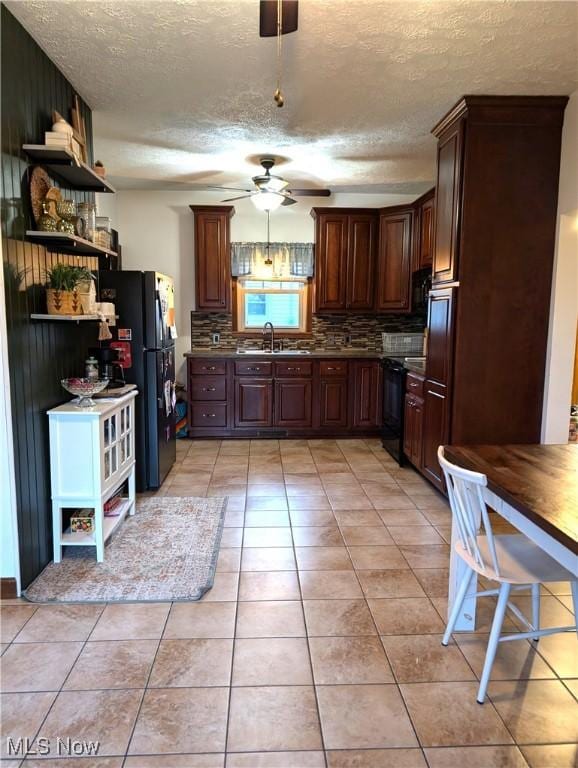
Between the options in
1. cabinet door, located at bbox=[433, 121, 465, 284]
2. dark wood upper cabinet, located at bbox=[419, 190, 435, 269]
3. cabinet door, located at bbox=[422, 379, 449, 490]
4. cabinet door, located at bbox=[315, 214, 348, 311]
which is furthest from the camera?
cabinet door, located at bbox=[315, 214, 348, 311]

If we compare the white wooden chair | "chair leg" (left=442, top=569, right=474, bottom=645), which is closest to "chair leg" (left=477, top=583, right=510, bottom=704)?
the white wooden chair

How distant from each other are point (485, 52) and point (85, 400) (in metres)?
2.81

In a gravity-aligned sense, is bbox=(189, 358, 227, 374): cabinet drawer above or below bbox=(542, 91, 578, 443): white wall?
below

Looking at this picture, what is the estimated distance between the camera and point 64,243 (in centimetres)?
267

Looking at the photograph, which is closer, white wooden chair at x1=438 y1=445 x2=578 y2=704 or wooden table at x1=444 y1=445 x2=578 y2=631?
wooden table at x1=444 y1=445 x2=578 y2=631

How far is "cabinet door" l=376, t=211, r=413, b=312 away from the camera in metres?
5.38

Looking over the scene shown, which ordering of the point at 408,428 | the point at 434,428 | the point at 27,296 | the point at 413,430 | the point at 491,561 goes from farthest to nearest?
the point at 408,428 → the point at 413,430 → the point at 434,428 → the point at 27,296 → the point at 491,561

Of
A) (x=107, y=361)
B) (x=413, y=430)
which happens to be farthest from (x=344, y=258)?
(x=107, y=361)

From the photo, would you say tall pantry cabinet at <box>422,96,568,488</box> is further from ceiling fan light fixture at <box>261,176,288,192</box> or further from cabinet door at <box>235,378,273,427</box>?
cabinet door at <box>235,378,273,427</box>

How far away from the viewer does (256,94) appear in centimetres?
305

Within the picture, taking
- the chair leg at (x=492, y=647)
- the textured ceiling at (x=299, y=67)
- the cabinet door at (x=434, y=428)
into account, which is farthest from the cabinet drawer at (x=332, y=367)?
the chair leg at (x=492, y=647)

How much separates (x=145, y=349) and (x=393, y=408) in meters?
2.37

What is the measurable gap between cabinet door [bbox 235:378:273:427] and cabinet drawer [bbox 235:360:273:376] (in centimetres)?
7

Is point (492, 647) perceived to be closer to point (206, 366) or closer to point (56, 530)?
point (56, 530)
